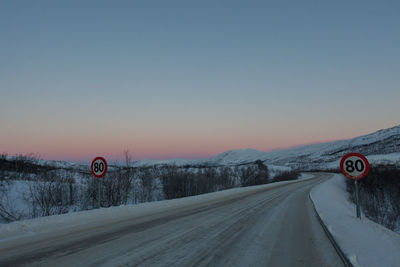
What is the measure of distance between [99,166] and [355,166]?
32.2 ft

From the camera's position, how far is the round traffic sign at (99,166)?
11039mm

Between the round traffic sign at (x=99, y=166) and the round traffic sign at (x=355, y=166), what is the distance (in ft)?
30.4

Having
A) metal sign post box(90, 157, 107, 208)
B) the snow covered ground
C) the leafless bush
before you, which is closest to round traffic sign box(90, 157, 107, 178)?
metal sign post box(90, 157, 107, 208)

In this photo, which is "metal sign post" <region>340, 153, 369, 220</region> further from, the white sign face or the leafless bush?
the leafless bush

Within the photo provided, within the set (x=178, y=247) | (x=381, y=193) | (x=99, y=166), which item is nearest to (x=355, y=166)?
(x=178, y=247)

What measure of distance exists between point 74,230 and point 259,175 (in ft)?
165

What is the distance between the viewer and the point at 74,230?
6.66m

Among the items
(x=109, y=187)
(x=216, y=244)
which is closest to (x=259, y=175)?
(x=109, y=187)

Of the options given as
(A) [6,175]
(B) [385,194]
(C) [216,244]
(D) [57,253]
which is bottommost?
(B) [385,194]

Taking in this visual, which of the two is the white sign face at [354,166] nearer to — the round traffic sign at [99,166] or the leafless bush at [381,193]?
the round traffic sign at [99,166]

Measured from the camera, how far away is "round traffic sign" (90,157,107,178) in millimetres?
11039

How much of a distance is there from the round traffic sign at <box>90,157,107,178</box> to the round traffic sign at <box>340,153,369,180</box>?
9259 millimetres

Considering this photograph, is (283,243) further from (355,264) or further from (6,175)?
(6,175)

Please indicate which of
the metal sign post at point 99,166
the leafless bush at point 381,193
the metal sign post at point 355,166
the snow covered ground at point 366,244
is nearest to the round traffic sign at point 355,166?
the metal sign post at point 355,166
